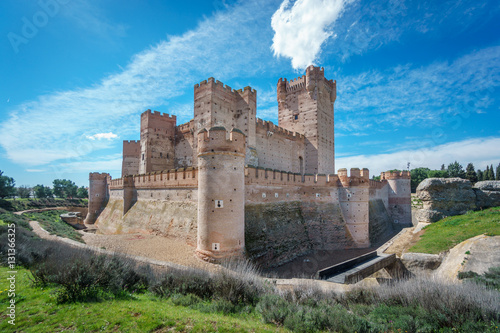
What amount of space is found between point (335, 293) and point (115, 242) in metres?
15.0

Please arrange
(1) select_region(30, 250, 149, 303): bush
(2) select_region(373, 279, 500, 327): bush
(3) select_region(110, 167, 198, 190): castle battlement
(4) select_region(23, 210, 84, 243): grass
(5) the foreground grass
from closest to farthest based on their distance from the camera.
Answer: (5) the foreground grass, (2) select_region(373, 279, 500, 327): bush, (1) select_region(30, 250, 149, 303): bush, (4) select_region(23, 210, 84, 243): grass, (3) select_region(110, 167, 198, 190): castle battlement

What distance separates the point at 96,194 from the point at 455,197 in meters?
41.9

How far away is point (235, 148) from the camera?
13164 mm

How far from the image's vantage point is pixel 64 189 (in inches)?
2424

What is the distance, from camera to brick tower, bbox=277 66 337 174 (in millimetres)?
30938

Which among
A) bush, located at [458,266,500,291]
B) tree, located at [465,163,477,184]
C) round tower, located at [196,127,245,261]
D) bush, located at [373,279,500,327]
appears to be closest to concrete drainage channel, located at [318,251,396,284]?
bush, located at [373,279,500,327]

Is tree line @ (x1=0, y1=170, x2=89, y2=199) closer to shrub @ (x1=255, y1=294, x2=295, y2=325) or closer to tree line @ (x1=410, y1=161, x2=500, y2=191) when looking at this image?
shrub @ (x1=255, y1=294, x2=295, y2=325)

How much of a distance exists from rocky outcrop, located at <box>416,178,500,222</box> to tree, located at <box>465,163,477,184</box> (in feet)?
133

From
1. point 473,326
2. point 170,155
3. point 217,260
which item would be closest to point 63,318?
point 217,260

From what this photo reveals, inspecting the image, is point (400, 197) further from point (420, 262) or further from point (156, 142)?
point (156, 142)

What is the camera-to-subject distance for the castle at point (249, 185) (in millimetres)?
13016

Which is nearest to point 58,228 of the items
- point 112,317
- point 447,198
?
point 112,317

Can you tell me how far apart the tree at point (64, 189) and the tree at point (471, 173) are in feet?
329

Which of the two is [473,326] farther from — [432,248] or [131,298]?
[432,248]
